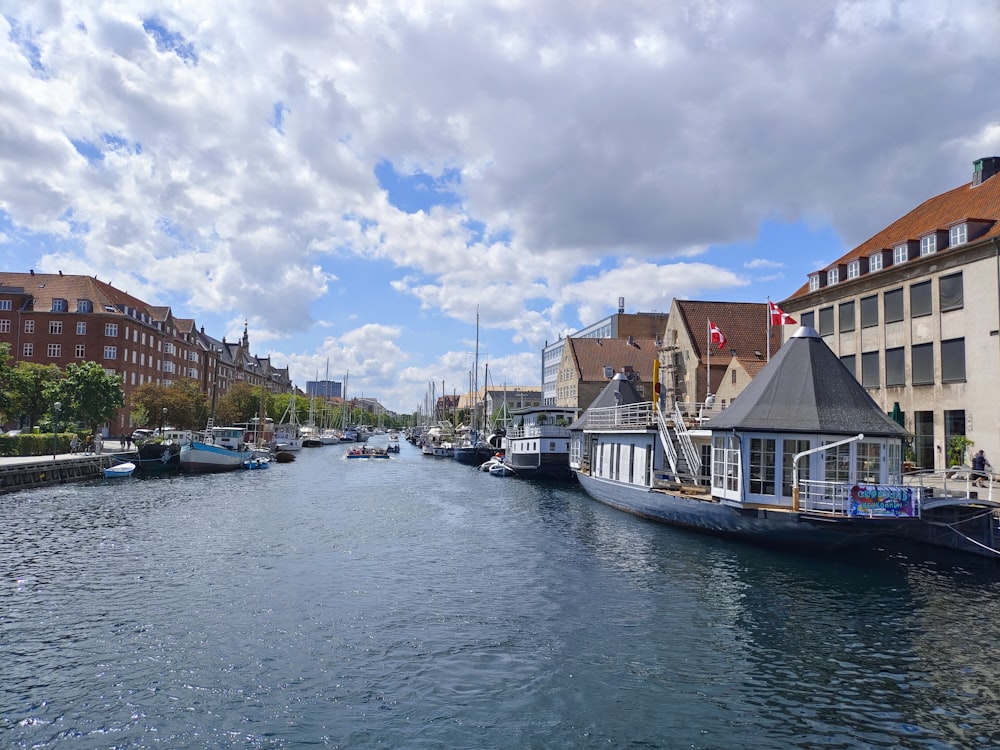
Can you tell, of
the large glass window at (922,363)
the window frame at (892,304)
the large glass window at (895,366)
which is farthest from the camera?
the window frame at (892,304)

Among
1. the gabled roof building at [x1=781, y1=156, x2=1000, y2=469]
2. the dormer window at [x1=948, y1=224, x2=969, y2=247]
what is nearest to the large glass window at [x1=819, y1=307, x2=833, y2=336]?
the gabled roof building at [x1=781, y1=156, x2=1000, y2=469]

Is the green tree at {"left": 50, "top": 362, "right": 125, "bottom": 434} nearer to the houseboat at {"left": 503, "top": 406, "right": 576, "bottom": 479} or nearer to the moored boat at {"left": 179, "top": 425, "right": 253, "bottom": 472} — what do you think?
the moored boat at {"left": 179, "top": 425, "right": 253, "bottom": 472}

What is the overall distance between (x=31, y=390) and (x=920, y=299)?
74990mm

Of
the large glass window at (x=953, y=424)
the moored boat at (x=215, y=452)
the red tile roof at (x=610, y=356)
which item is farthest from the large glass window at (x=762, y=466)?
the red tile roof at (x=610, y=356)

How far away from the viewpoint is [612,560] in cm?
2680

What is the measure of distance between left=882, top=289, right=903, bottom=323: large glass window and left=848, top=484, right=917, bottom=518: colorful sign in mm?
21634

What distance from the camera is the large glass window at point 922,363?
39875mm

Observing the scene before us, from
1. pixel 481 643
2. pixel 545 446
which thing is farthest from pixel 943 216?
pixel 481 643

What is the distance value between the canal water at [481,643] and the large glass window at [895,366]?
1863cm

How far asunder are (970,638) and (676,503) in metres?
15.4

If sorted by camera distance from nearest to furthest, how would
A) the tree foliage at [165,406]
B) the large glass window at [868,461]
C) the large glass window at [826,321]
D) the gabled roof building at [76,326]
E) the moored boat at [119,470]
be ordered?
the large glass window at [868,461] → the large glass window at [826,321] → the moored boat at [119,470] → the tree foliage at [165,406] → the gabled roof building at [76,326]

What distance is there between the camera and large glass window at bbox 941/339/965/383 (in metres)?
37.7

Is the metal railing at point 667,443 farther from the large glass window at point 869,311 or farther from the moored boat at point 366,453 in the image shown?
the moored boat at point 366,453

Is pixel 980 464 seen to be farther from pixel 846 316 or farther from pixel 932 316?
pixel 846 316
